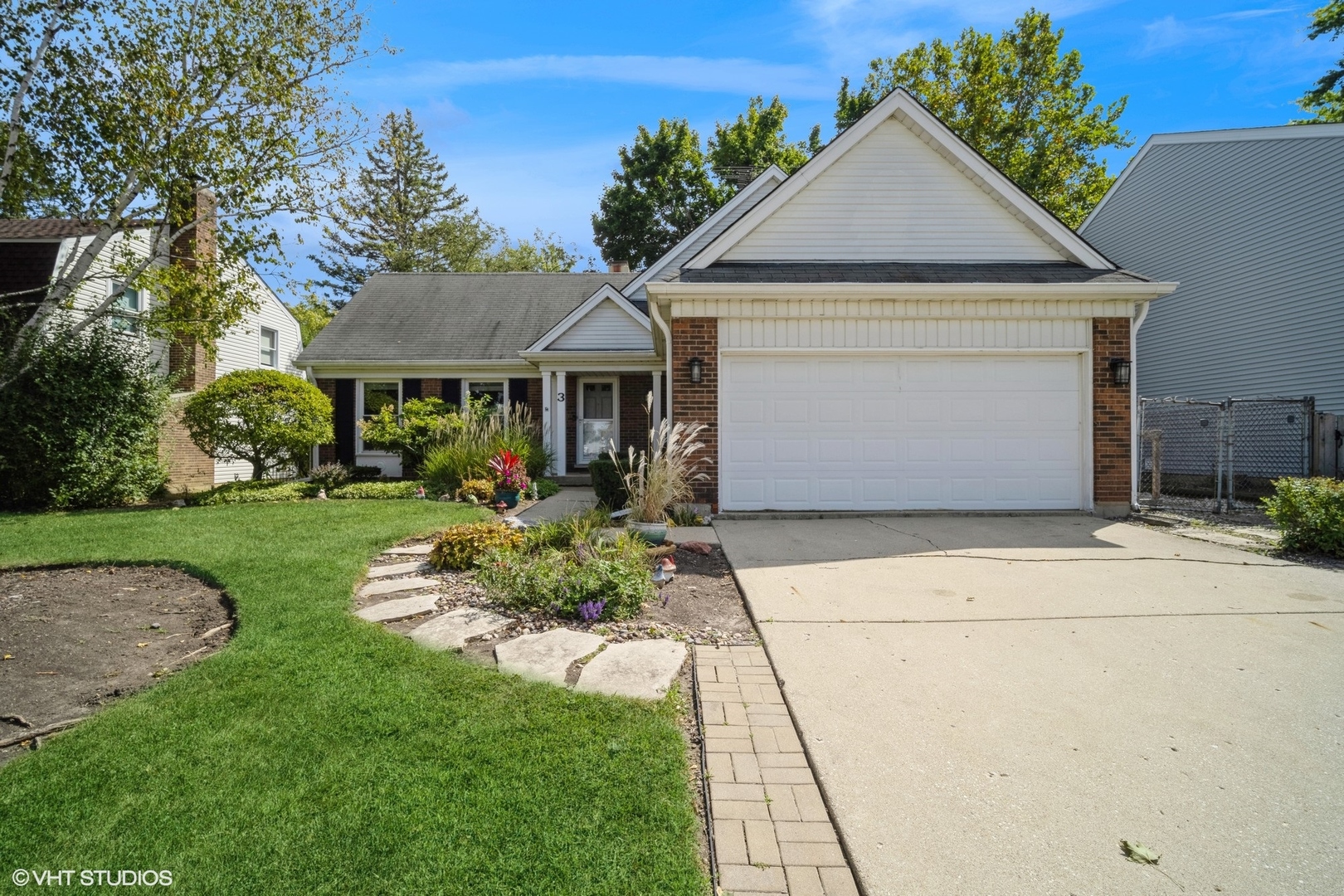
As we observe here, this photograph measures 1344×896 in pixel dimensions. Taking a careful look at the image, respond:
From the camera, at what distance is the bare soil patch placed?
2.95 meters

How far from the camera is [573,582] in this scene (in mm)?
4191

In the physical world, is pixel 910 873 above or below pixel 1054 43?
below

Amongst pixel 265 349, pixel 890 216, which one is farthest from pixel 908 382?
pixel 265 349

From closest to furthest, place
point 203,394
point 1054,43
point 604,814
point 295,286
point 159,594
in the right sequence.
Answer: point 604,814 → point 159,594 → point 295,286 → point 203,394 → point 1054,43

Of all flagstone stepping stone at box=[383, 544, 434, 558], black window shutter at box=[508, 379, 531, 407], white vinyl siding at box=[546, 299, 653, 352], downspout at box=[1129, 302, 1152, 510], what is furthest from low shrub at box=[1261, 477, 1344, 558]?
black window shutter at box=[508, 379, 531, 407]

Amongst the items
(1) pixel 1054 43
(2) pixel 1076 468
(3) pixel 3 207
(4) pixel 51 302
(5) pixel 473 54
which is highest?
(1) pixel 1054 43

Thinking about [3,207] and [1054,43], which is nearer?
[3,207]

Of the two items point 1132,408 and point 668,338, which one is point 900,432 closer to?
point 1132,408

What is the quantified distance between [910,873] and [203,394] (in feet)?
40.9

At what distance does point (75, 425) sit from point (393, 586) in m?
8.64

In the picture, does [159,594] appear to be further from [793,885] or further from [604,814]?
[793,885]

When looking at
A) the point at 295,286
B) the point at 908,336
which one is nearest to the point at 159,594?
the point at 295,286

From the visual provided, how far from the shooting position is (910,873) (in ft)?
5.91

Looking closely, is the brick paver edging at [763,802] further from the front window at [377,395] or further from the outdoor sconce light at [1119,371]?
the front window at [377,395]
